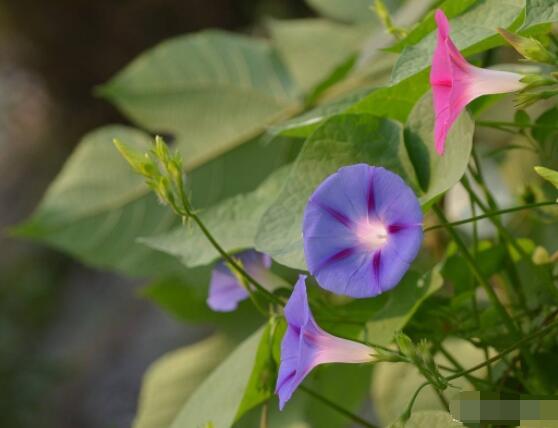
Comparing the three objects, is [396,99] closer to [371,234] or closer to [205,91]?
[371,234]

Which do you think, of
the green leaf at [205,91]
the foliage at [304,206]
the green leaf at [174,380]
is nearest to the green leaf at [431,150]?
the foliage at [304,206]

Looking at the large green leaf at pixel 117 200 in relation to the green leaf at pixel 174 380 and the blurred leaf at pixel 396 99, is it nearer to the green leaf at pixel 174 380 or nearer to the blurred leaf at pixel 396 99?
the green leaf at pixel 174 380

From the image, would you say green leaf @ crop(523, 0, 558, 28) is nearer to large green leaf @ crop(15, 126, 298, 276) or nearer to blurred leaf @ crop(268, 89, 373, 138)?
blurred leaf @ crop(268, 89, 373, 138)

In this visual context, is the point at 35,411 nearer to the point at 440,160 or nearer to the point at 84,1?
the point at 84,1

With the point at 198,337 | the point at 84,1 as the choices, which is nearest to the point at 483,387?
the point at 198,337

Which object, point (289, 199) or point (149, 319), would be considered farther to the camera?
point (149, 319)

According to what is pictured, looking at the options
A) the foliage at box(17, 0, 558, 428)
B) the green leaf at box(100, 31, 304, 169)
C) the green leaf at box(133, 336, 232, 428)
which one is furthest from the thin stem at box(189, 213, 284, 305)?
the green leaf at box(100, 31, 304, 169)

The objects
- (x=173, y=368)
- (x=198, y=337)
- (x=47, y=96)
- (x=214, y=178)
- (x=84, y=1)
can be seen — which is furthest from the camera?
(x=47, y=96)
